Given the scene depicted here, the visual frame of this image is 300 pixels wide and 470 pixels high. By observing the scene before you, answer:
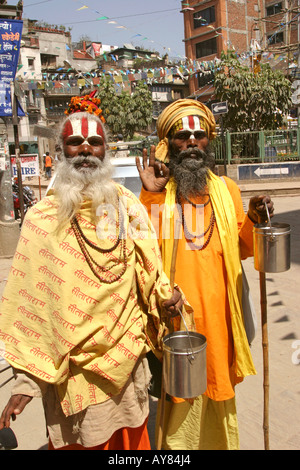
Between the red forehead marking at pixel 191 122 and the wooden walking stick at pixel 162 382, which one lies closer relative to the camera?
the wooden walking stick at pixel 162 382

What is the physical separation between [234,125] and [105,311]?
18.8 meters

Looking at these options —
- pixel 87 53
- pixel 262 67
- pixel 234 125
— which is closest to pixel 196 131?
pixel 234 125

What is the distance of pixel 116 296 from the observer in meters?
1.92

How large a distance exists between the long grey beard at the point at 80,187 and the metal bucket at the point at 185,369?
76 cm

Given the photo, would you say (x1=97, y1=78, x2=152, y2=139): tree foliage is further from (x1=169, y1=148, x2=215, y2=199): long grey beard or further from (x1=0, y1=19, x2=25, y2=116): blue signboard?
(x1=169, y1=148, x2=215, y2=199): long grey beard

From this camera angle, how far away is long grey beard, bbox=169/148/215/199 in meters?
2.50

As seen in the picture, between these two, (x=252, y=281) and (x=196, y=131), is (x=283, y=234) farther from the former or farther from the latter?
(x=252, y=281)

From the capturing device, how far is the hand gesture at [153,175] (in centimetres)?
236

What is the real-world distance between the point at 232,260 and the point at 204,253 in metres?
0.17

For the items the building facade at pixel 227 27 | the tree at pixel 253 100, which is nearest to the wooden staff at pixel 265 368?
the tree at pixel 253 100

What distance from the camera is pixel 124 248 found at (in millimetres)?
2002

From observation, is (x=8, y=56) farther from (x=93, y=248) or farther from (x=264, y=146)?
(x=264, y=146)

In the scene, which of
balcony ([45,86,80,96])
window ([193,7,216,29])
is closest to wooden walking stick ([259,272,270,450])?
window ([193,7,216,29])

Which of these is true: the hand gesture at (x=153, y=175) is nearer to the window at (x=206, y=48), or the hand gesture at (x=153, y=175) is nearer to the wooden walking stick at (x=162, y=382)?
the wooden walking stick at (x=162, y=382)
